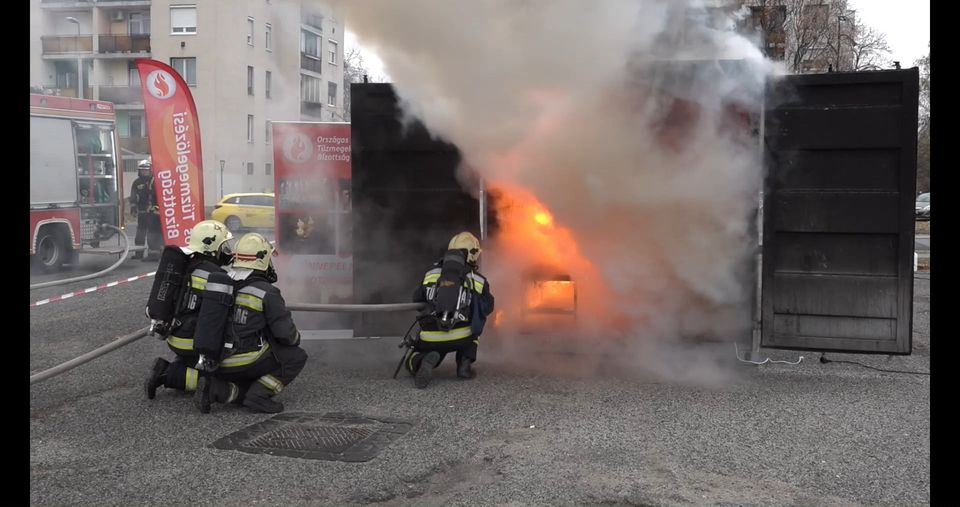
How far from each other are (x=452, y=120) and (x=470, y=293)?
5.06ft

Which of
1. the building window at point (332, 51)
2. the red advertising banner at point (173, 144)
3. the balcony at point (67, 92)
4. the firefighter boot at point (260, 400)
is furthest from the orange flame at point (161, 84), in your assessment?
the balcony at point (67, 92)

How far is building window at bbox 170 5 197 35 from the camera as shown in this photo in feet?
26.9

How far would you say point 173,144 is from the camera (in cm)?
836

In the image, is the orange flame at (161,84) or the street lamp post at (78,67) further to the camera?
the street lamp post at (78,67)

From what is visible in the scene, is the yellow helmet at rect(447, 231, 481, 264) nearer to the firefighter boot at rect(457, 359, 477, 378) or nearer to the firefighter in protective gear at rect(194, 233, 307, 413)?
the firefighter boot at rect(457, 359, 477, 378)

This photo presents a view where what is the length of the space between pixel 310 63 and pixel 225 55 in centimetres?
130

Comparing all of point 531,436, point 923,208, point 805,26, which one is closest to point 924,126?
point 923,208

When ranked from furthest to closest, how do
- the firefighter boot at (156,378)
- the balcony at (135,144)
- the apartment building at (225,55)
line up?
1. the balcony at (135,144)
2. the apartment building at (225,55)
3. the firefighter boot at (156,378)

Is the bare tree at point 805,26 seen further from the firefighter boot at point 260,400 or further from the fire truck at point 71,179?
the fire truck at point 71,179

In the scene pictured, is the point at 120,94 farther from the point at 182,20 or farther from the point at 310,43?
the point at 310,43

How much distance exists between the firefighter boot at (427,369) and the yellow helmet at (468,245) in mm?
872

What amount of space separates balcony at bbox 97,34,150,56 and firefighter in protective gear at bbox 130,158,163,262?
5.31 metres

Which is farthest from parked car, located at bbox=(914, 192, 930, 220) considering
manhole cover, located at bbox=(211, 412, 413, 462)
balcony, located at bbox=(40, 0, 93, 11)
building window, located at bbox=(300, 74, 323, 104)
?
manhole cover, located at bbox=(211, 412, 413, 462)

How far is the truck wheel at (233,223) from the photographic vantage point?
12758 mm
